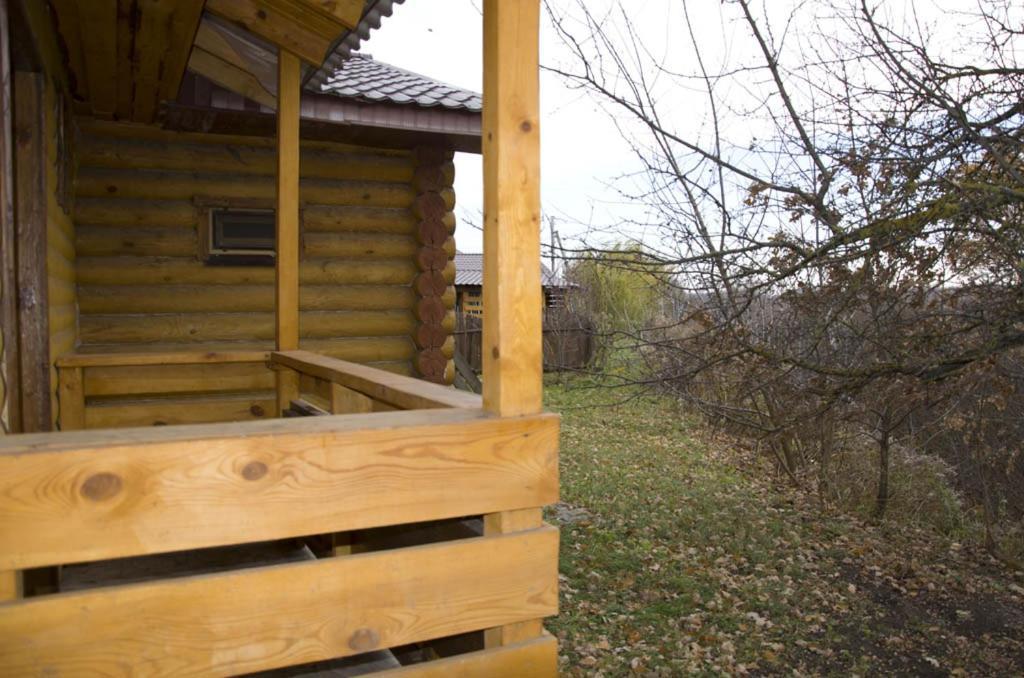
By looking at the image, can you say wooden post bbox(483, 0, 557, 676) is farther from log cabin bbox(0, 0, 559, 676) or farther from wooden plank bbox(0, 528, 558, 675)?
wooden plank bbox(0, 528, 558, 675)

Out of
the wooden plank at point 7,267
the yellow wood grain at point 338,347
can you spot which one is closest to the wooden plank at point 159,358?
the wooden plank at point 7,267

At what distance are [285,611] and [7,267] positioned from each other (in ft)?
8.07

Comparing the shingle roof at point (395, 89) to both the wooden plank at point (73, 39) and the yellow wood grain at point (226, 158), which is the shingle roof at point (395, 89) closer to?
the yellow wood grain at point (226, 158)

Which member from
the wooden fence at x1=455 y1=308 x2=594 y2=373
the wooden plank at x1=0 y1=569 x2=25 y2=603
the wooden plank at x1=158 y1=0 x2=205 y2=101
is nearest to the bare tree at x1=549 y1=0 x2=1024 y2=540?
the wooden plank at x1=158 y1=0 x2=205 y2=101

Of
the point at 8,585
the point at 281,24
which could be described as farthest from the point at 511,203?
the point at 281,24

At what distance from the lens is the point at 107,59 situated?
4.73 meters

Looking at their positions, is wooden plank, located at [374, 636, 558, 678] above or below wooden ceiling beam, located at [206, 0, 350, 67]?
below

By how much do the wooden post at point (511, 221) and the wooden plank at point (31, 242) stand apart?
2859mm

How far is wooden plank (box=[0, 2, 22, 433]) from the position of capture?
3381 millimetres

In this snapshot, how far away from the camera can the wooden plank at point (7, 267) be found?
11.1 ft

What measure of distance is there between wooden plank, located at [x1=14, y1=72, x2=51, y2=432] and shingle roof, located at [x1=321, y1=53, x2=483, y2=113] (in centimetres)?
219

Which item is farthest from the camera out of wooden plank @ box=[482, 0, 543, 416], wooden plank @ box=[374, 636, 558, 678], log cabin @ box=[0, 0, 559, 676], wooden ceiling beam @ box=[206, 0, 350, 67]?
wooden ceiling beam @ box=[206, 0, 350, 67]

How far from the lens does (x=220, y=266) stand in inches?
277

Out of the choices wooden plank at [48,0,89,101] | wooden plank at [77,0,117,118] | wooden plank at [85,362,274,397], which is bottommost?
wooden plank at [85,362,274,397]
